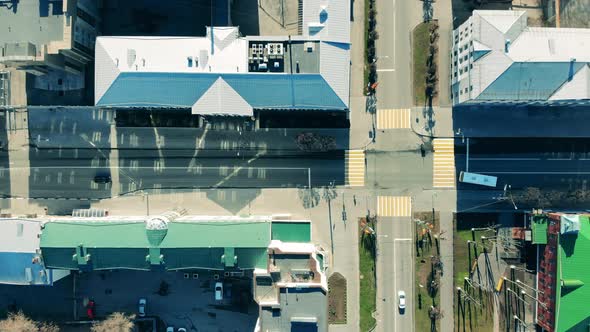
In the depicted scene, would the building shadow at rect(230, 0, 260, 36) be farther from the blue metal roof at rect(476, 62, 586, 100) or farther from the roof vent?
the blue metal roof at rect(476, 62, 586, 100)

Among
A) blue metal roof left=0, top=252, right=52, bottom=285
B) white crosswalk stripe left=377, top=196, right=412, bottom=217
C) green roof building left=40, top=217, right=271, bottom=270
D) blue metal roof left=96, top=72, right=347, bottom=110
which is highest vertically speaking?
blue metal roof left=96, top=72, right=347, bottom=110

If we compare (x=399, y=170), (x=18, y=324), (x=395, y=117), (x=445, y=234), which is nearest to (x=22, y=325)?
(x=18, y=324)

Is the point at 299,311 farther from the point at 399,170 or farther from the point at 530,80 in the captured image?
the point at 530,80

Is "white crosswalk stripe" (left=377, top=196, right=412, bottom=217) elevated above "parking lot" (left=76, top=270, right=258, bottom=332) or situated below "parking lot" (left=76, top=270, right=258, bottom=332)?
above

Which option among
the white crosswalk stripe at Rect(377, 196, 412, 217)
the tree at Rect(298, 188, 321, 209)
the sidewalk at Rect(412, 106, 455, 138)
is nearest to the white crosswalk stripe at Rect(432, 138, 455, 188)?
the sidewalk at Rect(412, 106, 455, 138)

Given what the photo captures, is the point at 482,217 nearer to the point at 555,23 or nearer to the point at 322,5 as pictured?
the point at 555,23

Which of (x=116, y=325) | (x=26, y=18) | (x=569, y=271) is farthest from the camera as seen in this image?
(x=116, y=325)
